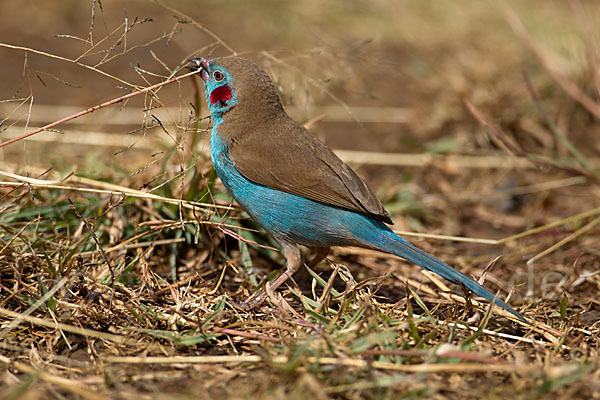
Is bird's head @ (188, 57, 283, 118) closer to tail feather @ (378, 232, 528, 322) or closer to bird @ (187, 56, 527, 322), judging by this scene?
bird @ (187, 56, 527, 322)

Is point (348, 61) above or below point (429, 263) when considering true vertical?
above

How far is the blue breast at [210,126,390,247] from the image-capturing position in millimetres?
3352

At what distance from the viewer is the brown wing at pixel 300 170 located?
11.0 feet

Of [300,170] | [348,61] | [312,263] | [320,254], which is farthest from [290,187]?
[348,61]

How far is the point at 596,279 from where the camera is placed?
149 inches

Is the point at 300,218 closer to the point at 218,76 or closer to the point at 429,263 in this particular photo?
the point at 429,263

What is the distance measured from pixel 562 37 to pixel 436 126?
229 centimetres

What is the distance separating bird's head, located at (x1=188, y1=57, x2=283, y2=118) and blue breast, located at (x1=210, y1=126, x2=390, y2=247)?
403mm

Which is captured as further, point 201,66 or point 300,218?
point 201,66

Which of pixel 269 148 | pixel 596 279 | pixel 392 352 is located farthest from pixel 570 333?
pixel 269 148

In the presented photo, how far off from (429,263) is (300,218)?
2.26 ft

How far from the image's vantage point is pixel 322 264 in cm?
411

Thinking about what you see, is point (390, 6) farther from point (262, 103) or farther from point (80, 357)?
point (80, 357)

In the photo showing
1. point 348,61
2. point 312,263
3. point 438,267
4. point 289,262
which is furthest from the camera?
point 348,61
